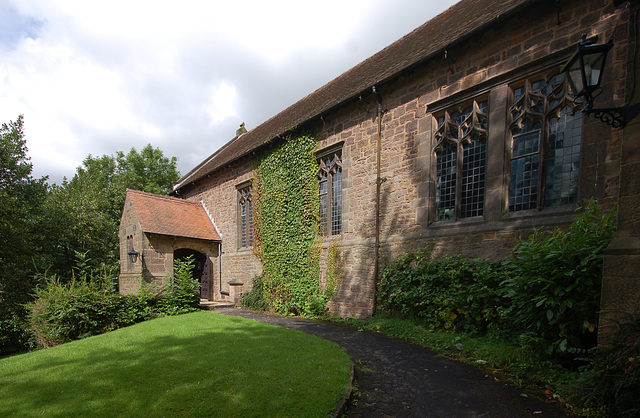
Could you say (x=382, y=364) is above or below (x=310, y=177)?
below

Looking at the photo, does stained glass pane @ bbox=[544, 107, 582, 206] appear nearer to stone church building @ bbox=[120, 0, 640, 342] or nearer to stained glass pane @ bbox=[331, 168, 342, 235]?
stone church building @ bbox=[120, 0, 640, 342]

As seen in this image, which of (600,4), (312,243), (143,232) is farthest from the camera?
(143,232)

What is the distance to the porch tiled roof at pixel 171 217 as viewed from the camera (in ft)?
46.9

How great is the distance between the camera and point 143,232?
13.5m

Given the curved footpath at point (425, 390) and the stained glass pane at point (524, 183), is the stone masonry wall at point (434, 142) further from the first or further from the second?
the curved footpath at point (425, 390)

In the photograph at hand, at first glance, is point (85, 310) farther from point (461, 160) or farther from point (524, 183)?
point (524, 183)

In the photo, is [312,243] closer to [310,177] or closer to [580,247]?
[310,177]

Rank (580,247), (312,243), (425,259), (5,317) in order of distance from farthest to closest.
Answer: (5,317)
(312,243)
(425,259)
(580,247)

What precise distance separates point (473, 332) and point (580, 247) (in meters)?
2.76

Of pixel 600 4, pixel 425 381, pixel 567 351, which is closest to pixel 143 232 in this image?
pixel 425 381

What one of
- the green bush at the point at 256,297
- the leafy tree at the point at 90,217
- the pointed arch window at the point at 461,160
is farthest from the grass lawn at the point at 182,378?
the leafy tree at the point at 90,217

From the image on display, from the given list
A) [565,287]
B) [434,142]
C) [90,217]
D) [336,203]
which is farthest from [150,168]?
[565,287]

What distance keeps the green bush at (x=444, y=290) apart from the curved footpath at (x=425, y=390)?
1201 mm

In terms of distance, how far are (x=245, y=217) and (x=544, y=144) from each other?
Result: 40.4 ft
